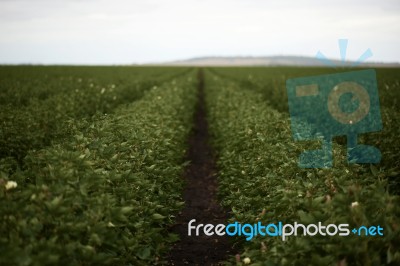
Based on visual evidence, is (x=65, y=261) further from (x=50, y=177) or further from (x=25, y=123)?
(x=25, y=123)

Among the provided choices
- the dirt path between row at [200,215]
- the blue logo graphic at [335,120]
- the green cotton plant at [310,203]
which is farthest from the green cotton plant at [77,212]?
the blue logo graphic at [335,120]

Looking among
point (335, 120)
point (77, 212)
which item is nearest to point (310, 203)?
point (77, 212)

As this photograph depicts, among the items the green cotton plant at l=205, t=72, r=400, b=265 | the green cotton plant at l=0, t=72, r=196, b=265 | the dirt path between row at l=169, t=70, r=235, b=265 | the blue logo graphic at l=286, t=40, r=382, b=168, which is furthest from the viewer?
the blue logo graphic at l=286, t=40, r=382, b=168

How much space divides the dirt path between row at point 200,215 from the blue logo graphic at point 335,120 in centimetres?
165

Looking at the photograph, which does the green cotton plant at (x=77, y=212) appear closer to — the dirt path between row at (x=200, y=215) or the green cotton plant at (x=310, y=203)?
the dirt path between row at (x=200, y=215)

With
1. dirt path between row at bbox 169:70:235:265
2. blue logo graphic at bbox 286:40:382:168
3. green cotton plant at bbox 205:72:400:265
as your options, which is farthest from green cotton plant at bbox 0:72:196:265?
blue logo graphic at bbox 286:40:382:168

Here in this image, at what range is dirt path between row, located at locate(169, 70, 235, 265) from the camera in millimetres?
4387

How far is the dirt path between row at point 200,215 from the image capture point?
439 centimetres

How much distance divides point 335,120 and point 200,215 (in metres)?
4.94

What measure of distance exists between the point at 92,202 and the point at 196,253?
2.20 meters

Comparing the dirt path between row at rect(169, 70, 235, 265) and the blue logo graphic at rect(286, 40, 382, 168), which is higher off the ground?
the blue logo graphic at rect(286, 40, 382, 168)

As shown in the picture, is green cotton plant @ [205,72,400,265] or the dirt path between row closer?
green cotton plant @ [205,72,400,265]

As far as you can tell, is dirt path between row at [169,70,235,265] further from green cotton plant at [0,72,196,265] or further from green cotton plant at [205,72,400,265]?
green cotton plant at [0,72,196,265]

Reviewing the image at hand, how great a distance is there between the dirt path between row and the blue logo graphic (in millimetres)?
1652
